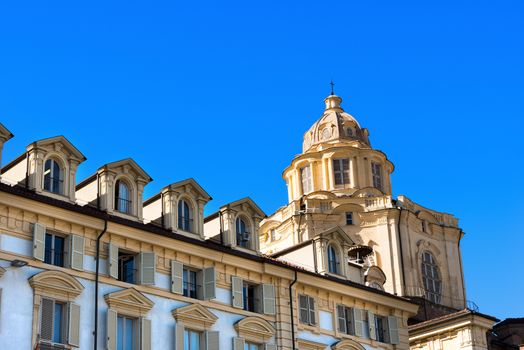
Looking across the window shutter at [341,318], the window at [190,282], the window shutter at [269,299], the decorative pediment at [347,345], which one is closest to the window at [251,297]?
the window shutter at [269,299]

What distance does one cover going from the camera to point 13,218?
4012cm

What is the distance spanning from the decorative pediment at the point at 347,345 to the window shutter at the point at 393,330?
2.65 metres

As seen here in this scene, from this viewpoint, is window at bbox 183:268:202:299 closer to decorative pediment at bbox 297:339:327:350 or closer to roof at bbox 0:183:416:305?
roof at bbox 0:183:416:305

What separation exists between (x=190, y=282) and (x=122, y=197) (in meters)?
4.91

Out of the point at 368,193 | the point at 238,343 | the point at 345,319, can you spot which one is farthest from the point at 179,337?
the point at 368,193

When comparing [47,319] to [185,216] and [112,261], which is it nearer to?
[112,261]

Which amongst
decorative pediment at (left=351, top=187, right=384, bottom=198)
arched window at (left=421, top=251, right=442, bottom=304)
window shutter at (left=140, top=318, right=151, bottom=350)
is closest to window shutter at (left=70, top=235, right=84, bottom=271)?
window shutter at (left=140, top=318, right=151, bottom=350)

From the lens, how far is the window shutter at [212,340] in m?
45.1

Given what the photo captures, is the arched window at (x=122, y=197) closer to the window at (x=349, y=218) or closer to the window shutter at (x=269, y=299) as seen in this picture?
the window shutter at (x=269, y=299)

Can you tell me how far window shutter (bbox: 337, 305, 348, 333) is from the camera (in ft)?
171

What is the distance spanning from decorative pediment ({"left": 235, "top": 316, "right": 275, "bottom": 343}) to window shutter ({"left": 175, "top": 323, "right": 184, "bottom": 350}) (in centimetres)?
338

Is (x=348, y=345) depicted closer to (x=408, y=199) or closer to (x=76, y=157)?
(x=76, y=157)

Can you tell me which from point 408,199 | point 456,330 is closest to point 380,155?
point 408,199

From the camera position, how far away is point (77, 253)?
41.6m
